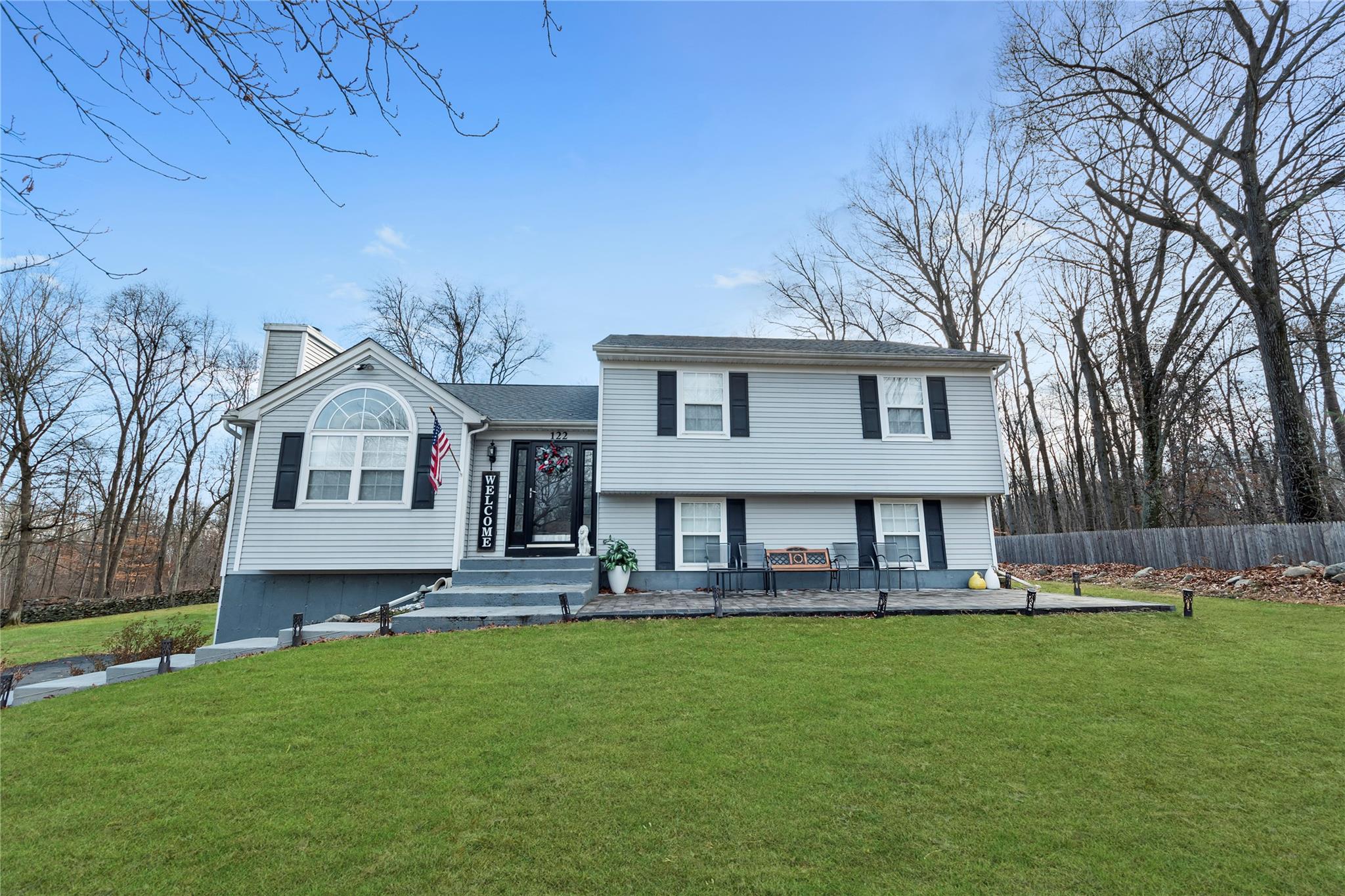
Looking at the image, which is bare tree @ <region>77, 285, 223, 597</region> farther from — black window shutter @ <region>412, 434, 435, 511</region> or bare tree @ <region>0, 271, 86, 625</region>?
black window shutter @ <region>412, 434, 435, 511</region>

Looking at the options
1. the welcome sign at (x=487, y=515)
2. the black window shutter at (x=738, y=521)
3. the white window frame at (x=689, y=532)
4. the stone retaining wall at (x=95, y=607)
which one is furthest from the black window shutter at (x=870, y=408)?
the stone retaining wall at (x=95, y=607)

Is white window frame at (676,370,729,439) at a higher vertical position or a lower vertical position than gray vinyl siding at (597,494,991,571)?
higher

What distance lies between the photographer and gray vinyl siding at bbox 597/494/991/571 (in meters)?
11.5

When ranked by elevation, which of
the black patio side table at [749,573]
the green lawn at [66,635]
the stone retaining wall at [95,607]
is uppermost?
the black patio side table at [749,573]

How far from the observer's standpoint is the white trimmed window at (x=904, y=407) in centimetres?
1216

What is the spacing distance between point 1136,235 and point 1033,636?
19.1 meters

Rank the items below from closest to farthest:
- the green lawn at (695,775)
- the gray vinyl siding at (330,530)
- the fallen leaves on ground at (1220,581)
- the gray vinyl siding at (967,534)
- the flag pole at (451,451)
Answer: the green lawn at (695,775) < the fallen leaves on ground at (1220,581) < the gray vinyl siding at (330,530) < the flag pole at (451,451) < the gray vinyl siding at (967,534)

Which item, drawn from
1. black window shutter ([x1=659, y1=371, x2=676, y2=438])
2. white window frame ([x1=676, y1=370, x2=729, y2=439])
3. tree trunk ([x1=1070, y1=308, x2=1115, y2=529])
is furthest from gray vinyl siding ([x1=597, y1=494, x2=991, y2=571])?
tree trunk ([x1=1070, y1=308, x2=1115, y2=529])

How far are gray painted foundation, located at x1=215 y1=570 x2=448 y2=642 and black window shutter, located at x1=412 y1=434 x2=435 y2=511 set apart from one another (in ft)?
4.25

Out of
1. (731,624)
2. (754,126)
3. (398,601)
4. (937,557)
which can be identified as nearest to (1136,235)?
(937,557)

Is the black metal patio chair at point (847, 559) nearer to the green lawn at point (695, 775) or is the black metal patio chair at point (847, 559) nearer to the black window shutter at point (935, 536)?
the black window shutter at point (935, 536)

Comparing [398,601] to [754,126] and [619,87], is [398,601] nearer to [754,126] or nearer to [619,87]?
[619,87]

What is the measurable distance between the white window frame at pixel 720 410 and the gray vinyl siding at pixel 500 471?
1.86 metres

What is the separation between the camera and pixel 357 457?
432 inches
